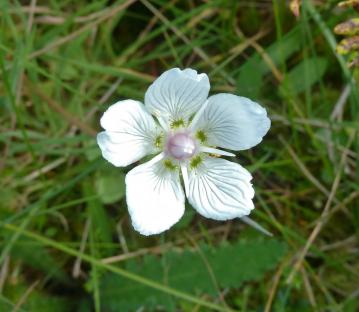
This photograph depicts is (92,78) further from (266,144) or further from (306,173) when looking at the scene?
(306,173)

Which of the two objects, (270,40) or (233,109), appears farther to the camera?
(270,40)

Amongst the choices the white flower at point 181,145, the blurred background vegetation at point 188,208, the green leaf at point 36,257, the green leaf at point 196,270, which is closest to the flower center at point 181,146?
the white flower at point 181,145

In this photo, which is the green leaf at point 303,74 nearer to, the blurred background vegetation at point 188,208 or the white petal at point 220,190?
the blurred background vegetation at point 188,208

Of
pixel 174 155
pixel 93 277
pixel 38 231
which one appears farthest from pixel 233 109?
pixel 38 231

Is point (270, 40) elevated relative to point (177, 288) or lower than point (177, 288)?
elevated

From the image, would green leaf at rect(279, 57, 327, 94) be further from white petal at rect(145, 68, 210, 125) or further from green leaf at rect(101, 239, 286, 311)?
white petal at rect(145, 68, 210, 125)

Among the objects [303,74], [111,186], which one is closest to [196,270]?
[111,186]

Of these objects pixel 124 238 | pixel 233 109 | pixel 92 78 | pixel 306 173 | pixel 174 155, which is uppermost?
pixel 233 109

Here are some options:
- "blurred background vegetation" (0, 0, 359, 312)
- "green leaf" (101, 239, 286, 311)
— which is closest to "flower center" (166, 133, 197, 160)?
"blurred background vegetation" (0, 0, 359, 312)

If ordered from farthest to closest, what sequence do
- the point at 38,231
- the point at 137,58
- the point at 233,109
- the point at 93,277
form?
the point at 137,58 → the point at 38,231 → the point at 93,277 → the point at 233,109
